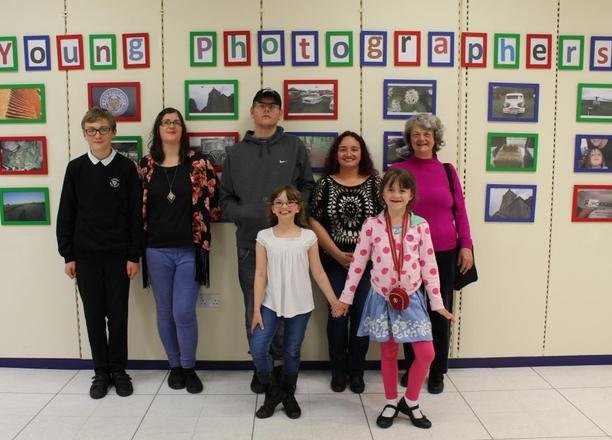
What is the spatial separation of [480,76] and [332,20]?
1026 mm

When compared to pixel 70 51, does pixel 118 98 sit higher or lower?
lower

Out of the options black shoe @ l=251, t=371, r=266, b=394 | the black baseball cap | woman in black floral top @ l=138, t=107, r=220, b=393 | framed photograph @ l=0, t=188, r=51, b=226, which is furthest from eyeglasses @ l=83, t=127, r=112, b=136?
black shoe @ l=251, t=371, r=266, b=394

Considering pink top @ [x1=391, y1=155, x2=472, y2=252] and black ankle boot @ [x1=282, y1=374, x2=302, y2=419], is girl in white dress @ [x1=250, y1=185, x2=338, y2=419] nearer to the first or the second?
black ankle boot @ [x1=282, y1=374, x2=302, y2=419]

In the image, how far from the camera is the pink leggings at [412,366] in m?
2.43

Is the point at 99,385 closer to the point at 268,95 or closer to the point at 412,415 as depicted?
the point at 412,415

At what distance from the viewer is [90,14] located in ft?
10.0

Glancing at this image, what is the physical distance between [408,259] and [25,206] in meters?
2.53

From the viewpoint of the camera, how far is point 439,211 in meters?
2.80

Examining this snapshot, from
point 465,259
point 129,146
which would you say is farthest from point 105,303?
point 465,259

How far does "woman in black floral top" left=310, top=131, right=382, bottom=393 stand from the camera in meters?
2.77

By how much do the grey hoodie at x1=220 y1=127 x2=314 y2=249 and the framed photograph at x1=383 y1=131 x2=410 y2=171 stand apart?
0.54 metres

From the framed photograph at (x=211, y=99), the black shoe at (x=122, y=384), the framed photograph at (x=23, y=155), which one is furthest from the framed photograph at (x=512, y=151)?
the framed photograph at (x=23, y=155)

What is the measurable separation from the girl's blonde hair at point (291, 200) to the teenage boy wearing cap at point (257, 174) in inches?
7.9

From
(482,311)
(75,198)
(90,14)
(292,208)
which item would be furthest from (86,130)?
(482,311)
